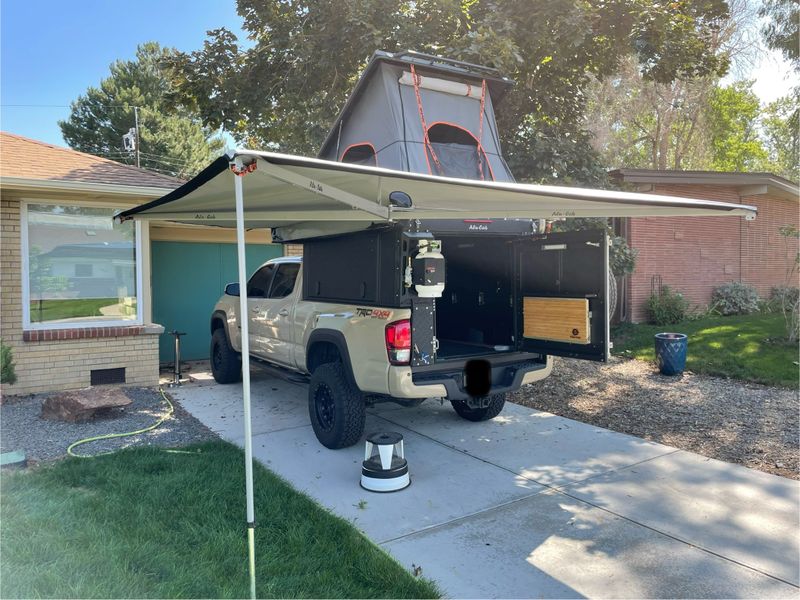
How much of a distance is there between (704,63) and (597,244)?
5817 mm

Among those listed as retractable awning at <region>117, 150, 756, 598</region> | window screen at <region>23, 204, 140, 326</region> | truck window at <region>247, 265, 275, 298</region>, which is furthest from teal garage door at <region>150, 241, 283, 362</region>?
retractable awning at <region>117, 150, 756, 598</region>

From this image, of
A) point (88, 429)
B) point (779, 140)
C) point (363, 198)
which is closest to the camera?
point (363, 198)

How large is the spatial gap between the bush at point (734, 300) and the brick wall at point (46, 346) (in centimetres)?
1254

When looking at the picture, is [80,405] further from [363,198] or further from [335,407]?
[363,198]

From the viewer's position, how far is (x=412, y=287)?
471cm

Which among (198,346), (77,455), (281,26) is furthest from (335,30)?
(77,455)

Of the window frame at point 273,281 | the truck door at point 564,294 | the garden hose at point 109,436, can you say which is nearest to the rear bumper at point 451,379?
the truck door at point 564,294

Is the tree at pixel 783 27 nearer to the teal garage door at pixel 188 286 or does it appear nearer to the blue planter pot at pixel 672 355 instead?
the blue planter pot at pixel 672 355

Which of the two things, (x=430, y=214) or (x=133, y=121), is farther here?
(x=133, y=121)

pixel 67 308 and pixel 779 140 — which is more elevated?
pixel 779 140

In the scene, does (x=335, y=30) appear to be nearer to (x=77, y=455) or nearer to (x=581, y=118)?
(x=581, y=118)

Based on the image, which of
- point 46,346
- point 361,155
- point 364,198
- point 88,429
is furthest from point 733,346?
point 46,346

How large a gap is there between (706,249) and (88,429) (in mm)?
13558

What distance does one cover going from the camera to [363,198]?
12.9 feet
